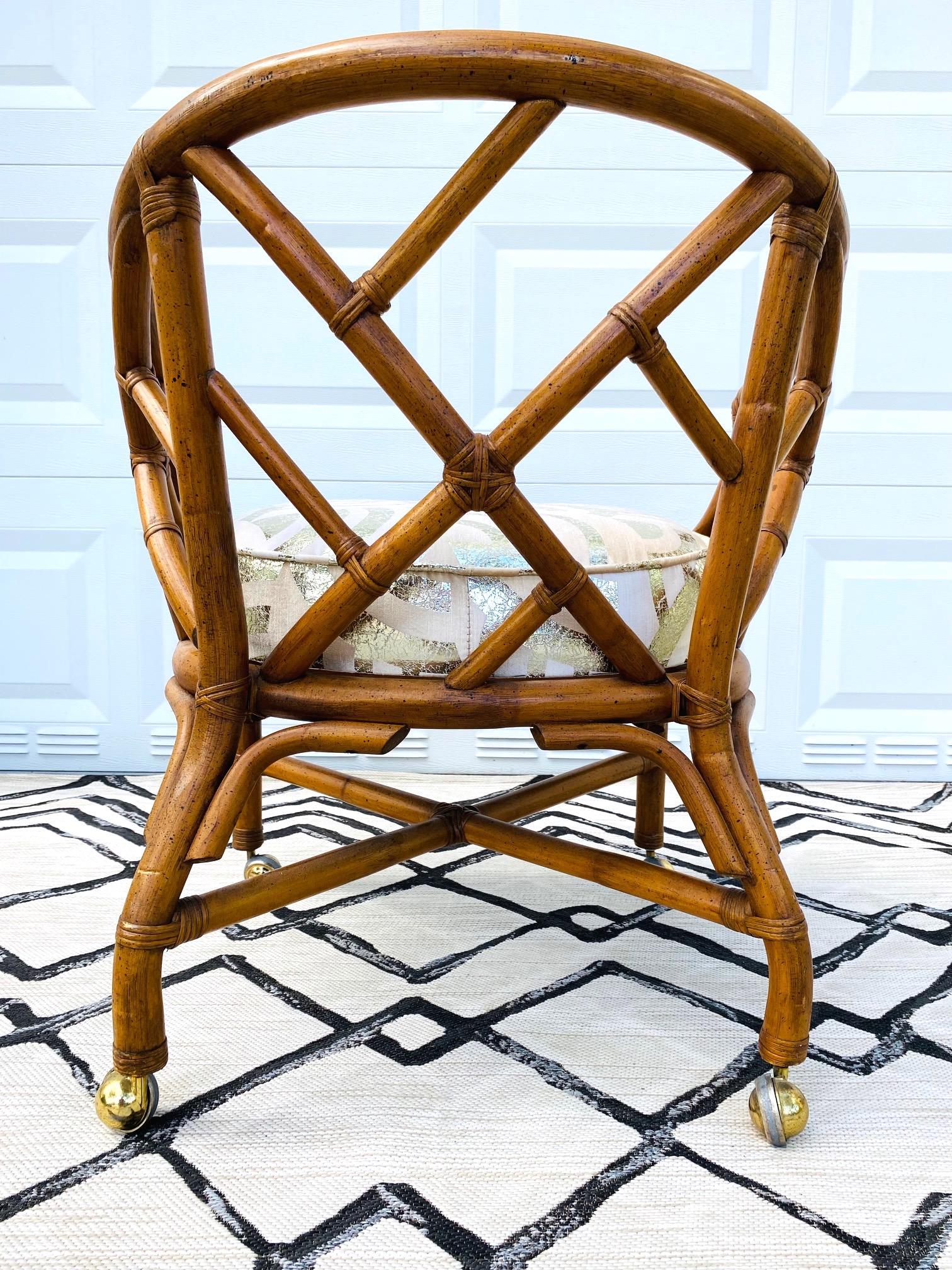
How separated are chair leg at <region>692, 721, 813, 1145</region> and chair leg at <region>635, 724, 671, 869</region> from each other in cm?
56

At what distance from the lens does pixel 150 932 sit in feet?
2.63

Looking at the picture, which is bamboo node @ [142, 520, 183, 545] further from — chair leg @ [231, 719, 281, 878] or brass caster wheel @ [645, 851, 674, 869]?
brass caster wheel @ [645, 851, 674, 869]

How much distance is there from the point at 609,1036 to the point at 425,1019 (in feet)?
0.63

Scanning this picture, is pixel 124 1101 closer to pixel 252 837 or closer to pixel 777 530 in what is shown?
pixel 252 837

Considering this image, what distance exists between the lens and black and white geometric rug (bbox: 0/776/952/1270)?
28.1 inches

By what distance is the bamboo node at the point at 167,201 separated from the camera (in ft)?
2.44

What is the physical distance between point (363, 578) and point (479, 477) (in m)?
0.13

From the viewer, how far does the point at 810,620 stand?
1998 mm

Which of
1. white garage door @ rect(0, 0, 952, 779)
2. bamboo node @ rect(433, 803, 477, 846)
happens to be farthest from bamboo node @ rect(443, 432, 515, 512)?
white garage door @ rect(0, 0, 952, 779)

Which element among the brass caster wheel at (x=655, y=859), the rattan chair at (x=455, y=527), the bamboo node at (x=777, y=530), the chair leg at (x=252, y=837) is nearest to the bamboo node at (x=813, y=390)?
the rattan chair at (x=455, y=527)

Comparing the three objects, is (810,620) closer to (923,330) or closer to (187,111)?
(923,330)

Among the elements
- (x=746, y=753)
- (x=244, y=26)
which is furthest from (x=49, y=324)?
(x=746, y=753)

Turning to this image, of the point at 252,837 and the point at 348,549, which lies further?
the point at 252,837

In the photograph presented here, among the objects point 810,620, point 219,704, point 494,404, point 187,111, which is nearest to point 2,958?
point 219,704
